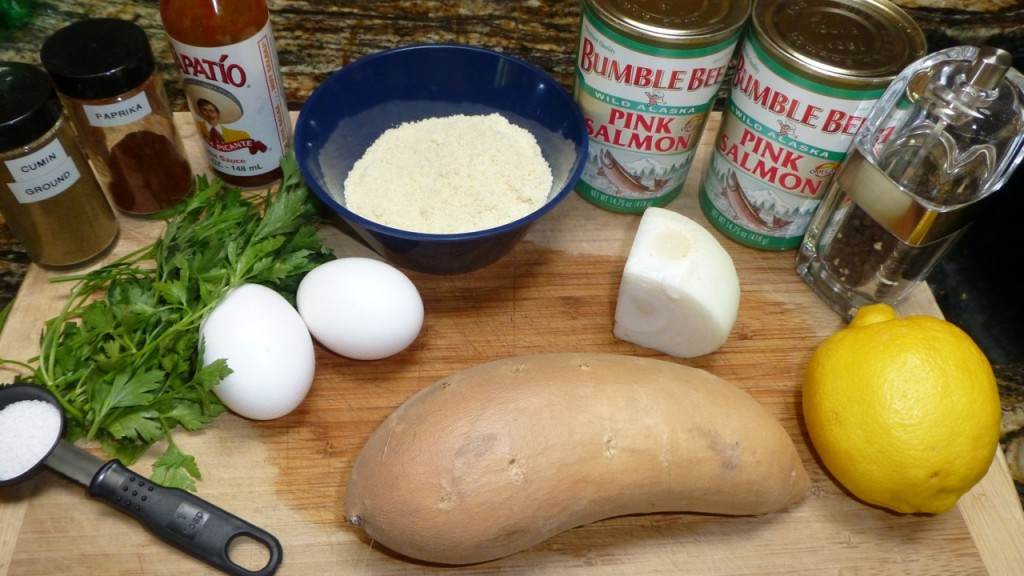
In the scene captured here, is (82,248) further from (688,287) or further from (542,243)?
(688,287)

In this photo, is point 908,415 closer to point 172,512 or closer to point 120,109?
point 172,512

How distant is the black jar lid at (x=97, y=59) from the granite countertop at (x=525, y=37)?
1.26 ft

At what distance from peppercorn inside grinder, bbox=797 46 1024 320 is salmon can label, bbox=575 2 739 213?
241 mm

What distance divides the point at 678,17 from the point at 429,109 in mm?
474

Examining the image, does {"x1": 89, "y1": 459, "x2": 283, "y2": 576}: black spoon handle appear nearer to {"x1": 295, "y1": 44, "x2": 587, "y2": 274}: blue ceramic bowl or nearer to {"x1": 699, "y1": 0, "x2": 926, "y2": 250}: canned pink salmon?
{"x1": 295, "y1": 44, "x2": 587, "y2": 274}: blue ceramic bowl

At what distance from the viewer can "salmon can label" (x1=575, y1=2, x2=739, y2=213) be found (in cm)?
111

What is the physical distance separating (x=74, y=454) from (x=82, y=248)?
→ 15.1 inches

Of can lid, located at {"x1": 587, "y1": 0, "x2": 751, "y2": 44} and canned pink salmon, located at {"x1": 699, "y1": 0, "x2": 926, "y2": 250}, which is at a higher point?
can lid, located at {"x1": 587, "y1": 0, "x2": 751, "y2": 44}

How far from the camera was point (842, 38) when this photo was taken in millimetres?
1098

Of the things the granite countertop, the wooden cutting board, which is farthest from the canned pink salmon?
the granite countertop

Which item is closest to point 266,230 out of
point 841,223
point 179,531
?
point 179,531

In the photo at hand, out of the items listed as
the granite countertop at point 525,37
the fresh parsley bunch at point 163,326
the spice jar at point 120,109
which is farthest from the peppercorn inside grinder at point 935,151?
the spice jar at point 120,109

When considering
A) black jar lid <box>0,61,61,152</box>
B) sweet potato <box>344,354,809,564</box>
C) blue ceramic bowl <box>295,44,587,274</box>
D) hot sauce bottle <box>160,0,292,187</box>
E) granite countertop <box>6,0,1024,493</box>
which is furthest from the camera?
granite countertop <box>6,0,1024,493</box>

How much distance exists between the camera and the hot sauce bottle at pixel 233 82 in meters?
1.10
